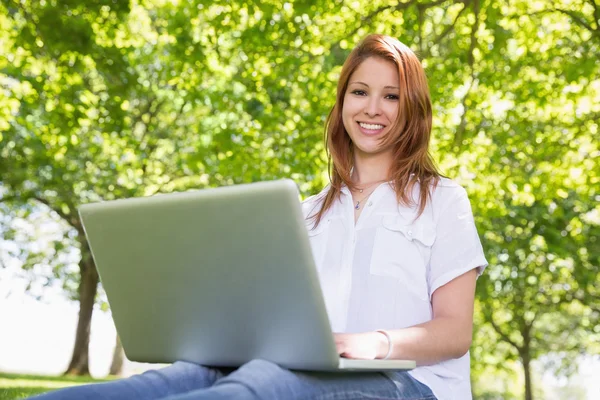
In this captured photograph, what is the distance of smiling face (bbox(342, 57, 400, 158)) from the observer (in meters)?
2.56

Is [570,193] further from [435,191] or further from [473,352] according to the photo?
[435,191]

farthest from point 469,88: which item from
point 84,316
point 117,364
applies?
point 117,364

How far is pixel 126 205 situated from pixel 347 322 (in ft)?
2.83

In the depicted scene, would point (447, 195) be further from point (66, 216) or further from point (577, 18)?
point (66, 216)

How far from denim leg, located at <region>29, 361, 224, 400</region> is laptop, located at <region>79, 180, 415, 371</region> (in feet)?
0.14

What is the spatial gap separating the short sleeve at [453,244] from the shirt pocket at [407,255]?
24 millimetres

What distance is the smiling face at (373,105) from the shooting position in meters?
2.56

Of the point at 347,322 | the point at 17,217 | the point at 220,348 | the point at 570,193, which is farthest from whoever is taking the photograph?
the point at 17,217

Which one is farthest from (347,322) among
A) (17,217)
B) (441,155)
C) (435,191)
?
(17,217)

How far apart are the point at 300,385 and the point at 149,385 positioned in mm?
383

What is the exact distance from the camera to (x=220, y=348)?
1.88 meters

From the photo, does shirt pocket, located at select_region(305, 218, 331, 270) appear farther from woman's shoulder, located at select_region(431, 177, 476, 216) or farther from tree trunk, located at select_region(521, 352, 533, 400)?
tree trunk, located at select_region(521, 352, 533, 400)

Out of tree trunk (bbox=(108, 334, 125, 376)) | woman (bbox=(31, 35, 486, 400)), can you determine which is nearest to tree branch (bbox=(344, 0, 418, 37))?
woman (bbox=(31, 35, 486, 400))

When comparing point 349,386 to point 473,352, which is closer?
point 349,386
